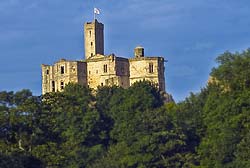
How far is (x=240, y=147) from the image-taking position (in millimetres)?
60406

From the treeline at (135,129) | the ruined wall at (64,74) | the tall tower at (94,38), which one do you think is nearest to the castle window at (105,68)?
the ruined wall at (64,74)

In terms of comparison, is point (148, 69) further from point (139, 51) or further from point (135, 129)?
point (135, 129)

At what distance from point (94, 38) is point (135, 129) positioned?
68.4m

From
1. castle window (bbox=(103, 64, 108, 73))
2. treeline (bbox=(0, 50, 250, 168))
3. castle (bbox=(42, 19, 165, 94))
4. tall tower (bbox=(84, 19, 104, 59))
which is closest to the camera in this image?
treeline (bbox=(0, 50, 250, 168))

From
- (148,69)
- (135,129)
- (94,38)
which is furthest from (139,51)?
(135,129)

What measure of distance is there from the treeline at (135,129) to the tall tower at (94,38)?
5653 centimetres

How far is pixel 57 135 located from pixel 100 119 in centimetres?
1432

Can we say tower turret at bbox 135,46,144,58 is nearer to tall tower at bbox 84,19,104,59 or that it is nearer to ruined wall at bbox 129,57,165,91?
ruined wall at bbox 129,57,165,91

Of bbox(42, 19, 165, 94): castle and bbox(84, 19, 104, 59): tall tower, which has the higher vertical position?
bbox(84, 19, 104, 59): tall tower

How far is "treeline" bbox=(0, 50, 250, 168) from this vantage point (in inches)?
2304

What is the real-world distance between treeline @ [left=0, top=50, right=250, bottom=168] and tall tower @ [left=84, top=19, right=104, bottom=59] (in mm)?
56532

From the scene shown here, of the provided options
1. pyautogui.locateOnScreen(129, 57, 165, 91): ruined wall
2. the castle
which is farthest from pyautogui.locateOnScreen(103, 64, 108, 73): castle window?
pyautogui.locateOnScreen(129, 57, 165, 91): ruined wall

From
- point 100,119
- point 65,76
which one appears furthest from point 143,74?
point 100,119

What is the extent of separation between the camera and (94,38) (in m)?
136
